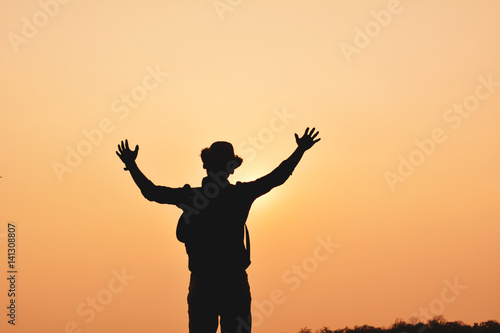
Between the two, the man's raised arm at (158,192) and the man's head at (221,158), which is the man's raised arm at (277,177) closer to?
the man's head at (221,158)

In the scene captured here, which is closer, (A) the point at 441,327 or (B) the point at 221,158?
(B) the point at 221,158

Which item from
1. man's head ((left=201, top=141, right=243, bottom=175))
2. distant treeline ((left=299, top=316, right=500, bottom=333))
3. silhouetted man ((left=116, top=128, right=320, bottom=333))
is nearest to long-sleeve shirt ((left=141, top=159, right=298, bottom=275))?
silhouetted man ((left=116, top=128, right=320, bottom=333))

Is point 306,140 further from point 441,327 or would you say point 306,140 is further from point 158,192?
point 441,327

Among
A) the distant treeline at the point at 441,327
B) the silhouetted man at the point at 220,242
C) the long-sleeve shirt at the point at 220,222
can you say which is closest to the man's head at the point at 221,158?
the silhouetted man at the point at 220,242

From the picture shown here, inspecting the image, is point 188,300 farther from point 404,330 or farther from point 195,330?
→ point 404,330

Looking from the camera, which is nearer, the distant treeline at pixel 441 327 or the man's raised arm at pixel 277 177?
the man's raised arm at pixel 277 177

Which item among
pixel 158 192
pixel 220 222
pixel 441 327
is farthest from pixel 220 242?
pixel 441 327

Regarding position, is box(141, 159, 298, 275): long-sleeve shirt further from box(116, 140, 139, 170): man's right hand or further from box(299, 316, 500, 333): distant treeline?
box(299, 316, 500, 333): distant treeline

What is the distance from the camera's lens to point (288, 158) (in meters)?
Answer: 7.64

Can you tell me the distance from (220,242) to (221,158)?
2.89 feet

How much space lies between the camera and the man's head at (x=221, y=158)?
301 inches

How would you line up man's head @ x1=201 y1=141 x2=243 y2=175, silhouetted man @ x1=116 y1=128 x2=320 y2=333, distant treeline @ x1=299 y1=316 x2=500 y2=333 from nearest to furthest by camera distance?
1. silhouetted man @ x1=116 y1=128 x2=320 y2=333
2. man's head @ x1=201 y1=141 x2=243 y2=175
3. distant treeline @ x1=299 y1=316 x2=500 y2=333

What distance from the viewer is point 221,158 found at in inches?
301

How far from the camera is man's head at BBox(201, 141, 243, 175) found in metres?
7.64
